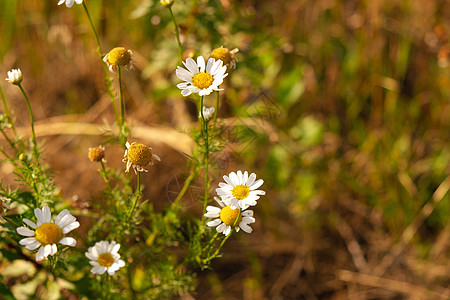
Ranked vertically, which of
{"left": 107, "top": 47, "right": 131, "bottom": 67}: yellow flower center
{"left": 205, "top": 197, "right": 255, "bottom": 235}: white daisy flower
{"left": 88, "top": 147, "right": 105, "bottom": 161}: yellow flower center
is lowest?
{"left": 205, "top": 197, "right": 255, "bottom": 235}: white daisy flower

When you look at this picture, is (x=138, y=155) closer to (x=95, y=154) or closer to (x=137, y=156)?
(x=137, y=156)

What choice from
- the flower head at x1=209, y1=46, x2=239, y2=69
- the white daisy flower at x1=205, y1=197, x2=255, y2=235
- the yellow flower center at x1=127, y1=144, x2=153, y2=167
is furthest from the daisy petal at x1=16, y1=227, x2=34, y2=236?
the flower head at x1=209, y1=46, x2=239, y2=69

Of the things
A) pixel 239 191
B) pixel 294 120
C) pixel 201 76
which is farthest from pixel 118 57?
pixel 294 120

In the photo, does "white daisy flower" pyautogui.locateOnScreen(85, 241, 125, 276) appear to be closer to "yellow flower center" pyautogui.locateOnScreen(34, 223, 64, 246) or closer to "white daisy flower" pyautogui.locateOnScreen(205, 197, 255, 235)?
"yellow flower center" pyautogui.locateOnScreen(34, 223, 64, 246)

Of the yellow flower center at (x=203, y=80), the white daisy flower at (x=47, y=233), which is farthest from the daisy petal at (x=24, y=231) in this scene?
the yellow flower center at (x=203, y=80)

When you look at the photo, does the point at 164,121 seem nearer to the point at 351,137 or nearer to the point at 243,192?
the point at 351,137

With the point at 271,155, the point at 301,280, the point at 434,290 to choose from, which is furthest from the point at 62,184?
the point at 434,290
